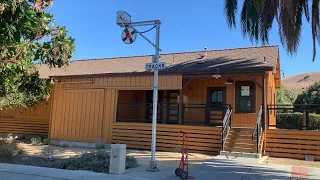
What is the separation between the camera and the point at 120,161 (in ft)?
29.9

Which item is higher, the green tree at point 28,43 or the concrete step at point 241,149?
the green tree at point 28,43

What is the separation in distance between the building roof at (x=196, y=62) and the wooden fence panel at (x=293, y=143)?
9.35 ft

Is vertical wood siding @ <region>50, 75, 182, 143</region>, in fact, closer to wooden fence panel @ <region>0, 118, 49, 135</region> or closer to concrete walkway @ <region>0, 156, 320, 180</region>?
wooden fence panel @ <region>0, 118, 49, 135</region>

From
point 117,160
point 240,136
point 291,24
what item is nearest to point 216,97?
point 240,136

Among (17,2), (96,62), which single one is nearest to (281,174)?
(17,2)

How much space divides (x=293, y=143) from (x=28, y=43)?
1104 cm

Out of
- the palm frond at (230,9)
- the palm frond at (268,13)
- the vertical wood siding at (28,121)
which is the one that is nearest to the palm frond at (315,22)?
the palm frond at (268,13)

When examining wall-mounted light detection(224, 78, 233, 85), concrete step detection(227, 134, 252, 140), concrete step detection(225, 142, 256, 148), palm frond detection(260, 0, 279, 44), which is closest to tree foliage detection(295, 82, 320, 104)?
wall-mounted light detection(224, 78, 233, 85)

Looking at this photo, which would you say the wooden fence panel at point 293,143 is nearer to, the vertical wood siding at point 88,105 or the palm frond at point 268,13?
the palm frond at point 268,13

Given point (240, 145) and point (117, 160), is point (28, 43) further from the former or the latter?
point (240, 145)

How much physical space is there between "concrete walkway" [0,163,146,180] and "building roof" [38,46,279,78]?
6.02 metres

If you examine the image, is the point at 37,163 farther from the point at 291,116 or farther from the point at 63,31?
the point at 291,116

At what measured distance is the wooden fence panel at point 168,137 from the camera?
14.6m

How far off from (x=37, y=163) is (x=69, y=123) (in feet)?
23.1
